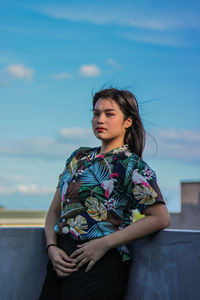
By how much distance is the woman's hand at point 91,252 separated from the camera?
1866 millimetres

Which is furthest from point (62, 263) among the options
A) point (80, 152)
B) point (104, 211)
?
point (80, 152)

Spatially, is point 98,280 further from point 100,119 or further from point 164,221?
point 100,119

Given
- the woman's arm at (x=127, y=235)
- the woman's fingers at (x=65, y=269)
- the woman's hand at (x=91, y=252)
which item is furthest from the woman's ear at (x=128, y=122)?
the woman's fingers at (x=65, y=269)

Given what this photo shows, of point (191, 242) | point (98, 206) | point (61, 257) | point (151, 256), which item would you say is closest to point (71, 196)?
point (98, 206)

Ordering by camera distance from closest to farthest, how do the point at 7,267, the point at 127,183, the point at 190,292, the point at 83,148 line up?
the point at 190,292
the point at 127,183
the point at 7,267
the point at 83,148

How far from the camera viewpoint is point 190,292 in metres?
1.83

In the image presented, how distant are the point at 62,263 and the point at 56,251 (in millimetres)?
84

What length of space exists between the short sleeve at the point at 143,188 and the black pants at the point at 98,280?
0.25 meters

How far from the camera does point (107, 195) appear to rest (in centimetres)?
198

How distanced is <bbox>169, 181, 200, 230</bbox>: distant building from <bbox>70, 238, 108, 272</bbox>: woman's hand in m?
8.64

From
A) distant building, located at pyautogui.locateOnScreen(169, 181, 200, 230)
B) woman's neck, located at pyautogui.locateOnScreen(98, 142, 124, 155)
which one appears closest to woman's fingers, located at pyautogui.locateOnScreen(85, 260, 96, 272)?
woman's neck, located at pyautogui.locateOnScreen(98, 142, 124, 155)

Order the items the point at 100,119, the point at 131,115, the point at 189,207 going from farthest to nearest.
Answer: the point at 189,207 → the point at 131,115 → the point at 100,119

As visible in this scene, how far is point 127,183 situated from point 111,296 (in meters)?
0.50

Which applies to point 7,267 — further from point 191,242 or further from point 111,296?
point 191,242
